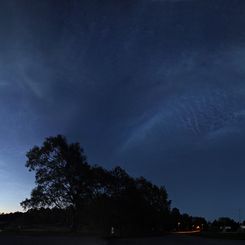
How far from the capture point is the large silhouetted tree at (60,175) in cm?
6544

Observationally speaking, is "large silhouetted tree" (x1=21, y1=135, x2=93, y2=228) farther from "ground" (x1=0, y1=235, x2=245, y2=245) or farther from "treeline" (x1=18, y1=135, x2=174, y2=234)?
"ground" (x1=0, y1=235, x2=245, y2=245)

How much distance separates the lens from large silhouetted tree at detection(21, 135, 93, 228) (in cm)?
6544

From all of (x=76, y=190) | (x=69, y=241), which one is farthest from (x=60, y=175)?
(x=69, y=241)

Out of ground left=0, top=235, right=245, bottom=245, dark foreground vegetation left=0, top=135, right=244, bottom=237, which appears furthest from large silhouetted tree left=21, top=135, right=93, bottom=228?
ground left=0, top=235, right=245, bottom=245

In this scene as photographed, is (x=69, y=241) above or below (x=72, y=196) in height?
below

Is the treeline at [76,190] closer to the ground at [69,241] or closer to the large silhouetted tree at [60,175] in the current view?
the large silhouetted tree at [60,175]

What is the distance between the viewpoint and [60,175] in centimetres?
6694

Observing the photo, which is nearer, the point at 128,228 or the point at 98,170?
the point at 98,170

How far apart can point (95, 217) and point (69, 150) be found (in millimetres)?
11143

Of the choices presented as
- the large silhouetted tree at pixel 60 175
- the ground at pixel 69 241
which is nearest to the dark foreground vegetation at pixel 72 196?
the large silhouetted tree at pixel 60 175

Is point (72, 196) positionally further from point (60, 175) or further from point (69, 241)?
point (69, 241)

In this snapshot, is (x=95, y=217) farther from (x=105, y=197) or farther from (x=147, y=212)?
(x=147, y=212)

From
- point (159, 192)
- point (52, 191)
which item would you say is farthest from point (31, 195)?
point (159, 192)

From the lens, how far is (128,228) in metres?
84.9
